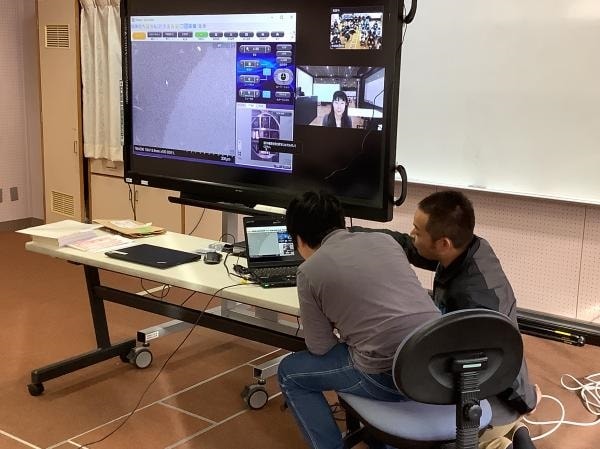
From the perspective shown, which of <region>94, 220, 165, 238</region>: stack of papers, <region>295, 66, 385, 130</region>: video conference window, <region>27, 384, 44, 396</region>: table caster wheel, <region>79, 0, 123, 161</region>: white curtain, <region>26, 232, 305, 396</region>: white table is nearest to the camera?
<region>26, 232, 305, 396</region>: white table

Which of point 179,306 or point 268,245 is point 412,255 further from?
point 179,306

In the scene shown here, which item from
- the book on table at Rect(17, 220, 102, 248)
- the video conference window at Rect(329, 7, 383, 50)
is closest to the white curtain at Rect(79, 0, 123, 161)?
the book on table at Rect(17, 220, 102, 248)

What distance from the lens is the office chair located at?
5.77ft

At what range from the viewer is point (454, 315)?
175 cm

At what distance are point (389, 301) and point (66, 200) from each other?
4524 mm

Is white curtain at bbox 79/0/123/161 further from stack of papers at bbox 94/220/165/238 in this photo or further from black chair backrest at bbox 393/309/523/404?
black chair backrest at bbox 393/309/523/404

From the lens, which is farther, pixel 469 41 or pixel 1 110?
pixel 1 110

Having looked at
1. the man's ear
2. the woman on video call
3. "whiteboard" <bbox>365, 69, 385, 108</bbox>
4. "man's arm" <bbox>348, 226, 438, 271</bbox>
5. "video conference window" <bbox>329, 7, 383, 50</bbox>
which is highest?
"video conference window" <bbox>329, 7, 383, 50</bbox>

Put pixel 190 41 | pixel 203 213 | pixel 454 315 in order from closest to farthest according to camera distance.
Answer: pixel 454 315 < pixel 190 41 < pixel 203 213

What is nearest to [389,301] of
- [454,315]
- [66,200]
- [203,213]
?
[454,315]

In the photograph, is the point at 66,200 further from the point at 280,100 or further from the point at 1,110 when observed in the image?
the point at 280,100

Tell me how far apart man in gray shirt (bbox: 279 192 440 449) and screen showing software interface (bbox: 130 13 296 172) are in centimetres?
83

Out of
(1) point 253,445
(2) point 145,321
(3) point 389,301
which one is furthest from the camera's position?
(2) point 145,321

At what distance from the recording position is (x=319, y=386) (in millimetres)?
2215
